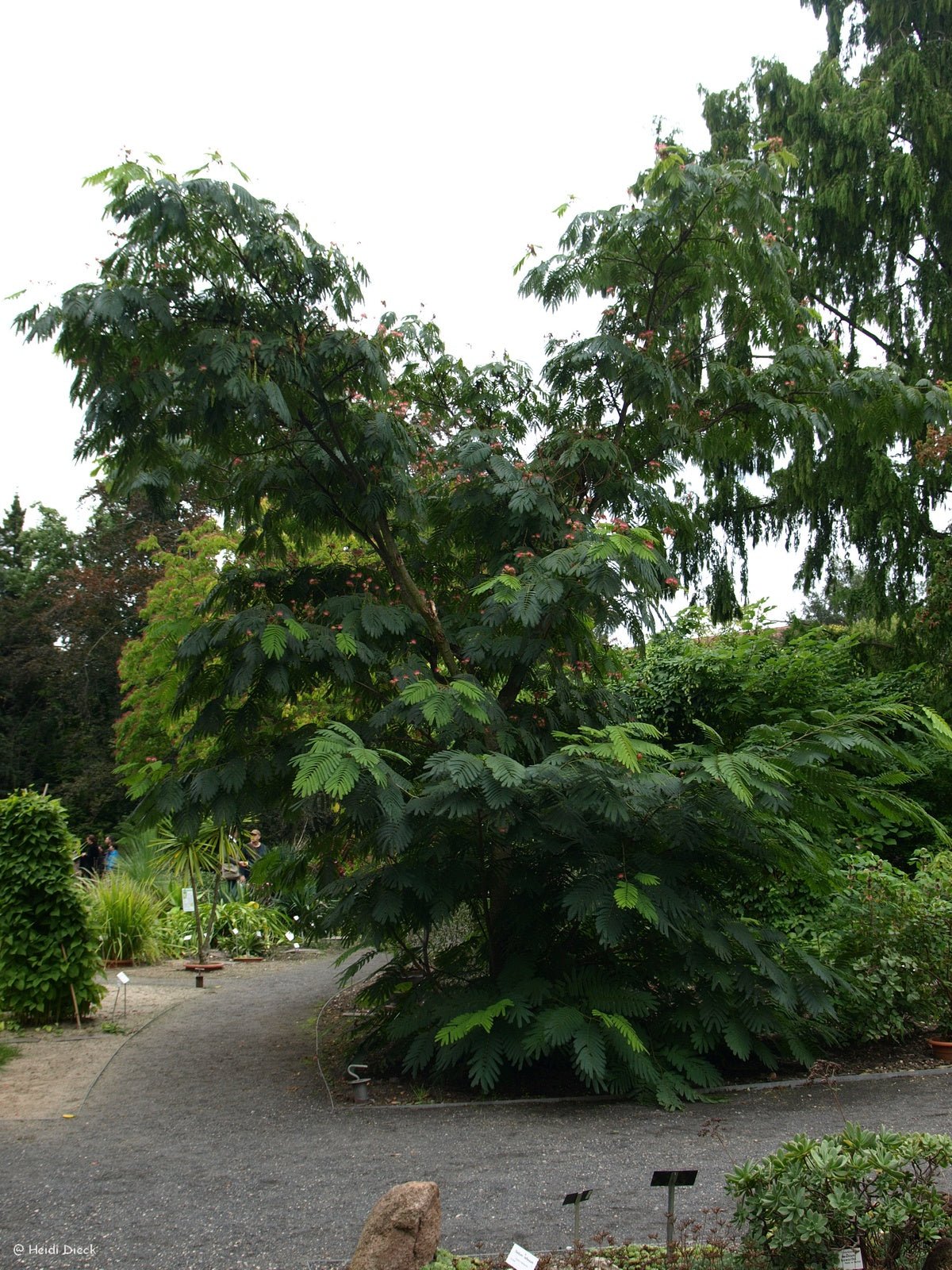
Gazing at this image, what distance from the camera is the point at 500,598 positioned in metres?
6.78

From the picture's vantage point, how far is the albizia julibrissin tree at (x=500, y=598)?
6.61 metres

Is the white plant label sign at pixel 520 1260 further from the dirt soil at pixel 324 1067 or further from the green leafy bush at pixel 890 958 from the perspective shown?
the green leafy bush at pixel 890 958

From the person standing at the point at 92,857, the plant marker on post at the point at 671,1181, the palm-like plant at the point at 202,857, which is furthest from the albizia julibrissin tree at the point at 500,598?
the person standing at the point at 92,857

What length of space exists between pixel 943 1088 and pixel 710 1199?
110 inches

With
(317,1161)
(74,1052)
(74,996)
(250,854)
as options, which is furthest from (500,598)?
(250,854)

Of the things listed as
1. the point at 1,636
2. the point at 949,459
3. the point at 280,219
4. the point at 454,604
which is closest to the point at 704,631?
the point at 949,459

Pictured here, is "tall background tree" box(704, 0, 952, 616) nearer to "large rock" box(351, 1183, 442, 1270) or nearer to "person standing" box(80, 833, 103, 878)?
"large rock" box(351, 1183, 442, 1270)

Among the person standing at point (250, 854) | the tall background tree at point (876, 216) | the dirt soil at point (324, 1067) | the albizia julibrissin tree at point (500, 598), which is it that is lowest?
the dirt soil at point (324, 1067)

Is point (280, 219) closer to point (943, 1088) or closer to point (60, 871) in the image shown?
point (60, 871)

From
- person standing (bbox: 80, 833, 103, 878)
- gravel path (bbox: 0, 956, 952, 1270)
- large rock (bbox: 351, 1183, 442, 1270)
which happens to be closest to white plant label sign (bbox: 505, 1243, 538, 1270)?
large rock (bbox: 351, 1183, 442, 1270)

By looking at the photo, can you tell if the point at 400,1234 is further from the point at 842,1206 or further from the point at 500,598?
the point at 500,598

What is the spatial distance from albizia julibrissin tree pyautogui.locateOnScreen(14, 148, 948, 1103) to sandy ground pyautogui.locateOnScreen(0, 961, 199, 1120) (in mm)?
2169

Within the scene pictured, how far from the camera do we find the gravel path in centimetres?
433

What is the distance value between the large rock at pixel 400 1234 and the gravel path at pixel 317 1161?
0.53m
